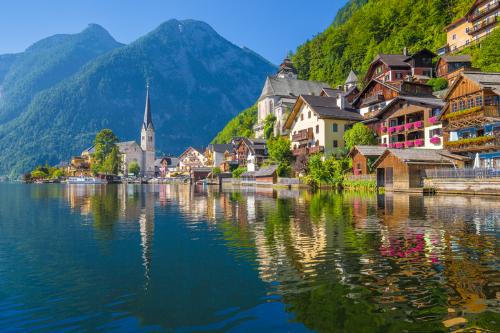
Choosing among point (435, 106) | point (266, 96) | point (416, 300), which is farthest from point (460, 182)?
point (266, 96)

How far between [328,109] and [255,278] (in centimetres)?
7582

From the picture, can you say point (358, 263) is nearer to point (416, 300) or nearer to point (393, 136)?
point (416, 300)

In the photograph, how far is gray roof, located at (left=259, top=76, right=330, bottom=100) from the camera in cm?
13525

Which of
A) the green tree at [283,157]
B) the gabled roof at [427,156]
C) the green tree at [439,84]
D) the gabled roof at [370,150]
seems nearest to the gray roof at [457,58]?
the green tree at [439,84]

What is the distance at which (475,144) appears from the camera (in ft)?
169

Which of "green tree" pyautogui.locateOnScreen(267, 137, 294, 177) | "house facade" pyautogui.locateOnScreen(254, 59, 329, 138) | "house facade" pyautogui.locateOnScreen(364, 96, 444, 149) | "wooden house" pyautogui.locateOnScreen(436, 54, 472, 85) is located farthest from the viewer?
"house facade" pyautogui.locateOnScreen(254, 59, 329, 138)

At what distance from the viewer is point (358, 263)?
48.0 ft

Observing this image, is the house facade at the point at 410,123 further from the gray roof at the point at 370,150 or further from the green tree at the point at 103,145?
the green tree at the point at 103,145

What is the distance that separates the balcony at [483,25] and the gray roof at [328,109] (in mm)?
33480

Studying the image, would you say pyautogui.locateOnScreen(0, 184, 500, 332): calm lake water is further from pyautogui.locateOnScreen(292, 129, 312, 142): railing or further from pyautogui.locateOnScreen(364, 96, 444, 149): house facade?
pyautogui.locateOnScreen(292, 129, 312, 142): railing

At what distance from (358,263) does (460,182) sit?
134ft

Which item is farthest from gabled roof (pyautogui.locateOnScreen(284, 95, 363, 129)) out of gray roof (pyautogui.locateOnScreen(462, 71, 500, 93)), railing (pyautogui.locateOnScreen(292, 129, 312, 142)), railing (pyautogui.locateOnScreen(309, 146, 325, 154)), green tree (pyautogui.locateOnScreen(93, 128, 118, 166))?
green tree (pyautogui.locateOnScreen(93, 128, 118, 166))

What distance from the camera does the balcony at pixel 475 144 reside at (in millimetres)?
48666

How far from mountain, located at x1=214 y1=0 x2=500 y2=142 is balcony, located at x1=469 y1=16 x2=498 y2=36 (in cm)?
375
